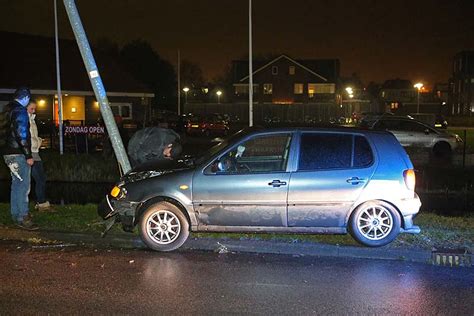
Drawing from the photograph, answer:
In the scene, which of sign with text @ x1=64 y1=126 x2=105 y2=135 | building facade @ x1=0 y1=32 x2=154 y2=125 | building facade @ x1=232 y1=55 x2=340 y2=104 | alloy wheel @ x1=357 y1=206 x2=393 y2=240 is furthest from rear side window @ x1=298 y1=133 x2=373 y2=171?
building facade @ x1=232 y1=55 x2=340 y2=104

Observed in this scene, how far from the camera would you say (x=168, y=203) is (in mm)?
7383

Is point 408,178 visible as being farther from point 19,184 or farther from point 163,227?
point 19,184

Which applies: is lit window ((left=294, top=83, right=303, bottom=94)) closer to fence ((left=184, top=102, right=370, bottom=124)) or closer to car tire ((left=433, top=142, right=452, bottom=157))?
fence ((left=184, top=102, right=370, bottom=124))

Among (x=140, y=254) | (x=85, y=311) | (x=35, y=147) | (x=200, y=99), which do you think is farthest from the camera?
(x=200, y=99)

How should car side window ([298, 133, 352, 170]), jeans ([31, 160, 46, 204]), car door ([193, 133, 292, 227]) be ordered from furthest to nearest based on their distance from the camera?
1. jeans ([31, 160, 46, 204])
2. car side window ([298, 133, 352, 170])
3. car door ([193, 133, 292, 227])

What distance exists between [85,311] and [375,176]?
13.2 ft

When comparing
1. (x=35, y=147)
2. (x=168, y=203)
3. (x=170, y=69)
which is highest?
(x=170, y=69)

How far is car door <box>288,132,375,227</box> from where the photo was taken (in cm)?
727

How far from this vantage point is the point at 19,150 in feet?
26.8

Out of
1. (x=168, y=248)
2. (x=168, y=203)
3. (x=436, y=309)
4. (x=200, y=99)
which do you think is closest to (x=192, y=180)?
(x=168, y=203)

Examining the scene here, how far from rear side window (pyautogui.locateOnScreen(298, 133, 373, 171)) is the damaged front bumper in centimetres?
229

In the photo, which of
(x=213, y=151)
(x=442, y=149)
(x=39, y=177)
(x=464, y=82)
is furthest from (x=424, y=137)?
(x=464, y=82)

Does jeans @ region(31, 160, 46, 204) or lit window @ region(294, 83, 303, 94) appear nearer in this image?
jeans @ region(31, 160, 46, 204)

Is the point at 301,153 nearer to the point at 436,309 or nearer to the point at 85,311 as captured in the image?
the point at 436,309
